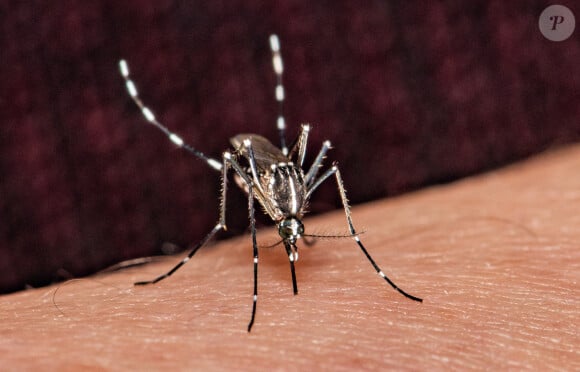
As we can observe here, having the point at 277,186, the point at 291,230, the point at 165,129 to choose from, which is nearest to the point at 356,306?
the point at 291,230

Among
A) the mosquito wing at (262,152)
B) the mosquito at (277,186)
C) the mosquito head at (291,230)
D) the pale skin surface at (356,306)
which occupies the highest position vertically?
the mosquito wing at (262,152)

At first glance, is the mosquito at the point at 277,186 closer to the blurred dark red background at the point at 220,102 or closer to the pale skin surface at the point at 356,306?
the pale skin surface at the point at 356,306

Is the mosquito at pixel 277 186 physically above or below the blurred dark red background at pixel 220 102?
below

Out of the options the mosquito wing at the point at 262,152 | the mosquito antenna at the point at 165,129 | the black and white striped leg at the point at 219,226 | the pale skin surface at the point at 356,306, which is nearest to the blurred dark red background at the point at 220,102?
the mosquito antenna at the point at 165,129

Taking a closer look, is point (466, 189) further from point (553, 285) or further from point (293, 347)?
point (293, 347)

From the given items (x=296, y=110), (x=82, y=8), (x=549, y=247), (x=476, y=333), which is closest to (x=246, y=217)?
(x=296, y=110)

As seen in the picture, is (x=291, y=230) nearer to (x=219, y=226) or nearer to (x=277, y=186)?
(x=277, y=186)

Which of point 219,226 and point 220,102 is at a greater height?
point 220,102
